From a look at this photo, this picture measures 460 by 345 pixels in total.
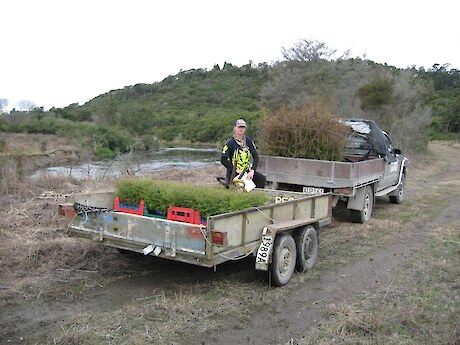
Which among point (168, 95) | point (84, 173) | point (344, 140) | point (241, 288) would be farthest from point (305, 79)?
point (168, 95)

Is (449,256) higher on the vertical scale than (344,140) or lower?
lower

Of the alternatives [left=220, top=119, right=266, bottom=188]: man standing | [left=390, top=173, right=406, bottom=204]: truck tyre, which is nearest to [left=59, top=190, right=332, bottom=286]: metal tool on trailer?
[left=220, top=119, right=266, bottom=188]: man standing

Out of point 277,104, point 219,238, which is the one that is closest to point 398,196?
point 219,238

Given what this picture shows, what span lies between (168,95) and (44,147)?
60768 mm

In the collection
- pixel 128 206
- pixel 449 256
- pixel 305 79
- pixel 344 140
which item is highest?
pixel 305 79

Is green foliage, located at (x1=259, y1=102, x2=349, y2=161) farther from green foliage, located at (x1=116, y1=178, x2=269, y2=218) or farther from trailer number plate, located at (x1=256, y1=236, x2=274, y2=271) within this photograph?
trailer number plate, located at (x1=256, y1=236, x2=274, y2=271)

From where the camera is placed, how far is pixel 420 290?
5586 mm

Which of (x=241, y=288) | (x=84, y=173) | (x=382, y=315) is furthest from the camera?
(x=84, y=173)

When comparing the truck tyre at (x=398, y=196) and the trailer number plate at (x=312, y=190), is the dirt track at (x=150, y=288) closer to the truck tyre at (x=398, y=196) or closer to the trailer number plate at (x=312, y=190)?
the trailer number plate at (x=312, y=190)

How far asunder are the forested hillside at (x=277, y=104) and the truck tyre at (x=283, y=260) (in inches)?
183

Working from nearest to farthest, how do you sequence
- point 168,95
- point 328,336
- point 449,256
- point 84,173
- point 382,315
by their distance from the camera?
point 328,336 < point 382,315 < point 449,256 < point 84,173 < point 168,95

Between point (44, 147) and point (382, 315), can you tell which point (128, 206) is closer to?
point (382, 315)

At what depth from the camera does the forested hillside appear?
2927cm

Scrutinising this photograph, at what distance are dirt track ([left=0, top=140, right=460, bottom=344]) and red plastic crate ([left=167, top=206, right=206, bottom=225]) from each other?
0.72 m
